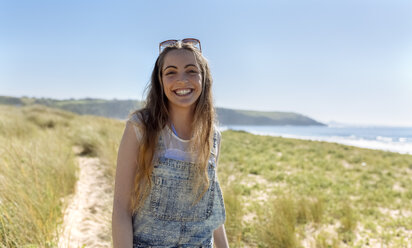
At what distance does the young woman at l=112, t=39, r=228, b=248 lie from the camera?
1167 millimetres

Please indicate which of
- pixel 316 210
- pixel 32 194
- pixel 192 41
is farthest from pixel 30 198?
pixel 316 210

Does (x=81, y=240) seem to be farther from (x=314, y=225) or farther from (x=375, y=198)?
(x=375, y=198)

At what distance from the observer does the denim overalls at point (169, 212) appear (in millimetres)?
1200

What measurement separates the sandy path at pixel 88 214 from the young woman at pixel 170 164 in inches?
33.2

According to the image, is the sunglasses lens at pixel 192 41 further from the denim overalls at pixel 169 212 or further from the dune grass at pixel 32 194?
the dune grass at pixel 32 194

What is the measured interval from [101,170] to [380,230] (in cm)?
511

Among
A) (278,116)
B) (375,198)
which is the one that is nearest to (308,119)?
(278,116)

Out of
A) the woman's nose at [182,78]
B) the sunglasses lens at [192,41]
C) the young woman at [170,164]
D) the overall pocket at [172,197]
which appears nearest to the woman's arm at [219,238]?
the young woman at [170,164]

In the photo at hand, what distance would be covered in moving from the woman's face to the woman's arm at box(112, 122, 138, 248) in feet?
0.87

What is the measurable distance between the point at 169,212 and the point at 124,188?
0.78 feet

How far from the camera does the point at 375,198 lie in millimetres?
5734

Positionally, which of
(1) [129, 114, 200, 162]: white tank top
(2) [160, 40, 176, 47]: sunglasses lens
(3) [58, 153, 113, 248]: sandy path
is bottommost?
(3) [58, 153, 113, 248]: sandy path

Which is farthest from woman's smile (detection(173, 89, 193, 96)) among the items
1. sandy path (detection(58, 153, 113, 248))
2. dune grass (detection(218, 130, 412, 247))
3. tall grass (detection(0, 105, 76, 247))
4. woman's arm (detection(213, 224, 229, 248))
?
dune grass (detection(218, 130, 412, 247))

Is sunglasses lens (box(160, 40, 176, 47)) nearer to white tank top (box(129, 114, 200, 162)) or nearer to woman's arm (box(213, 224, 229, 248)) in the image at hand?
white tank top (box(129, 114, 200, 162))
